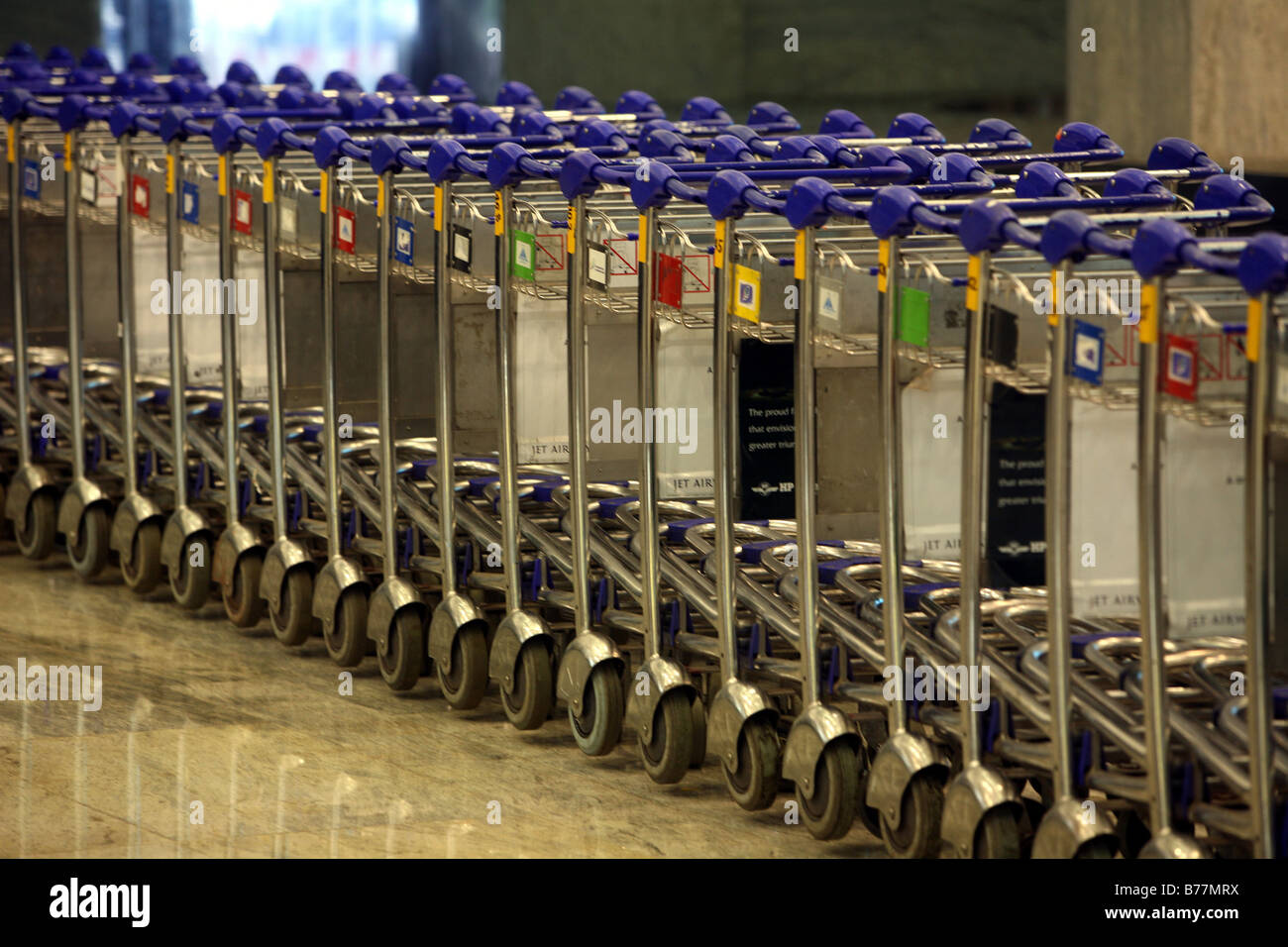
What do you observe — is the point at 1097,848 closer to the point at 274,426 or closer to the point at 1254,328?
the point at 1254,328

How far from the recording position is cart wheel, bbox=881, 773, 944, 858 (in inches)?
186

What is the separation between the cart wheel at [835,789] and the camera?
195 inches

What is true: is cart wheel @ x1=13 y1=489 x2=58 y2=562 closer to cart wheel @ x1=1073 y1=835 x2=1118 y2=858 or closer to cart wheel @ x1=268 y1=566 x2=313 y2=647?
cart wheel @ x1=268 y1=566 x2=313 y2=647

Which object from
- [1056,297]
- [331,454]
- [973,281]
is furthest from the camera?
[331,454]

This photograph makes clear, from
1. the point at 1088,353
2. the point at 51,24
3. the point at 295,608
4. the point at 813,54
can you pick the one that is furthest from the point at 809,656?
the point at 51,24

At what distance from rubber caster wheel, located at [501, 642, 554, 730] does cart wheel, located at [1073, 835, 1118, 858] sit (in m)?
1.93

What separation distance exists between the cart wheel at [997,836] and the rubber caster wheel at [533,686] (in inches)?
65.3

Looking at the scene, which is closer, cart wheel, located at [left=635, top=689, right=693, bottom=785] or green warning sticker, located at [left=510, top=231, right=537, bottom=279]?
cart wheel, located at [left=635, top=689, right=693, bottom=785]

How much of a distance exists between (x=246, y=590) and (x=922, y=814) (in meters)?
2.76

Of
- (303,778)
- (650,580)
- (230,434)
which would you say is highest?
(230,434)

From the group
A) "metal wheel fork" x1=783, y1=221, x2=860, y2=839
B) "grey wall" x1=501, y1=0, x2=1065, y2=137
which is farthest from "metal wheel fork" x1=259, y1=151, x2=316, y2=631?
"grey wall" x1=501, y1=0, x2=1065, y2=137

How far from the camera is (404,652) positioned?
6180 mm

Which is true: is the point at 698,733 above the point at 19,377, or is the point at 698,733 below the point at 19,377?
below

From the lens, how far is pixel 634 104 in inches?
296
